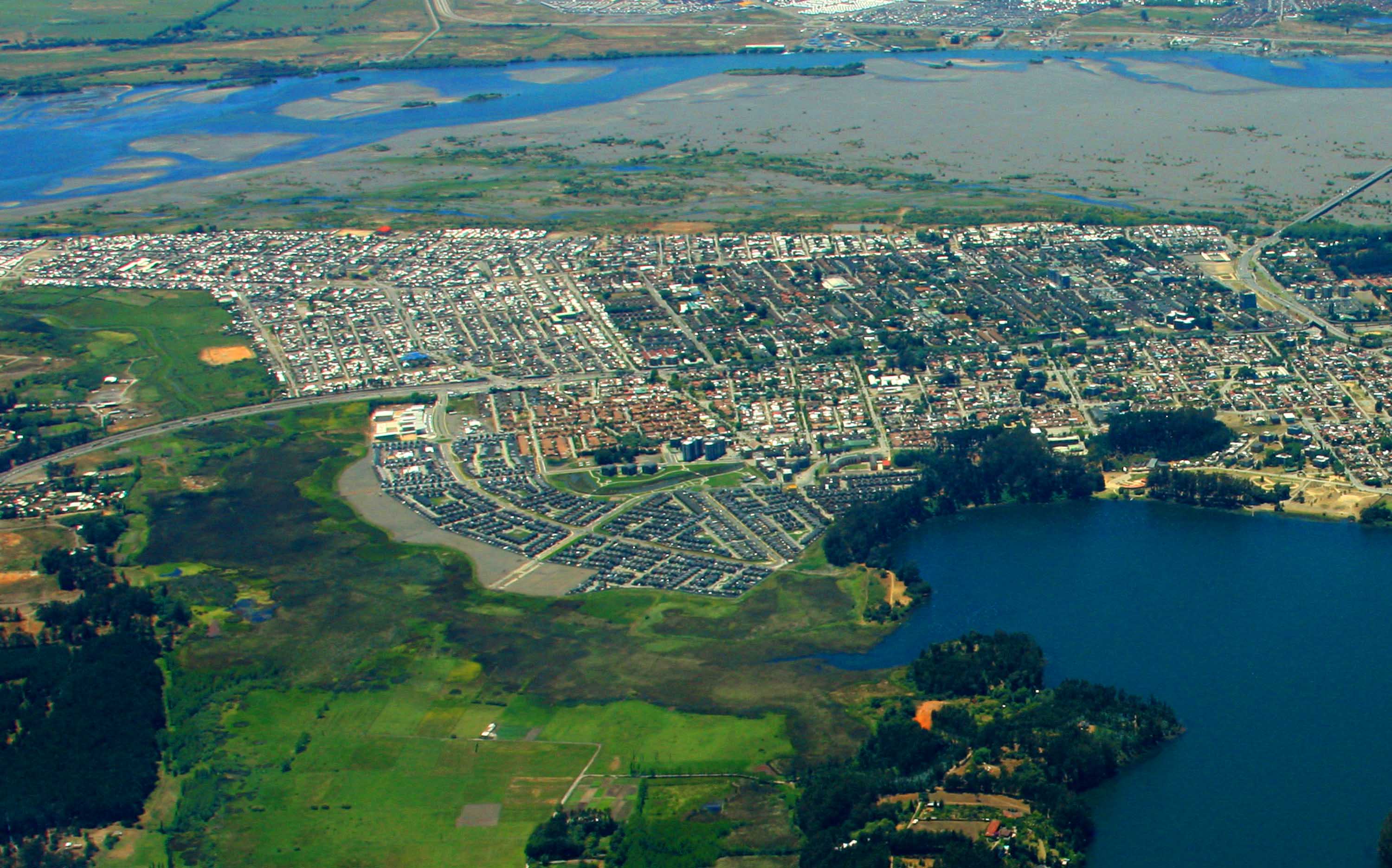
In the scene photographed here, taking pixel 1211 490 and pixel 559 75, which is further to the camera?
pixel 559 75

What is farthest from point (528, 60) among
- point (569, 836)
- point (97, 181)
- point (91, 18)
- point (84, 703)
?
point (569, 836)

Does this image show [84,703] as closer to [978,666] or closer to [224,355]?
[978,666]

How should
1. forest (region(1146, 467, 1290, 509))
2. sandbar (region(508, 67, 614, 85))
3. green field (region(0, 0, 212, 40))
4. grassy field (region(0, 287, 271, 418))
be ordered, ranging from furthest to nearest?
1. green field (region(0, 0, 212, 40))
2. sandbar (region(508, 67, 614, 85))
3. grassy field (region(0, 287, 271, 418))
4. forest (region(1146, 467, 1290, 509))

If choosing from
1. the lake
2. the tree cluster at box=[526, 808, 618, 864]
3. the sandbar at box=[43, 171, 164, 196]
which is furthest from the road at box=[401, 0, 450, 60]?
the tree cluster at box=[526, 808, 618, 864]

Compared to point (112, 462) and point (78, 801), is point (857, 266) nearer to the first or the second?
point (112, 462)

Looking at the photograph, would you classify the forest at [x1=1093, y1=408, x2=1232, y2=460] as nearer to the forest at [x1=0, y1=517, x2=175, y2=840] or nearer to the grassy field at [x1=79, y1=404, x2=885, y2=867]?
the grassy field at [x1=79, y1=404, x2=885, y2=867]

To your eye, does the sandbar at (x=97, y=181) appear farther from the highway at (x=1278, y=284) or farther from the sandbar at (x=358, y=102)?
the highway at (x=1278, y=284)

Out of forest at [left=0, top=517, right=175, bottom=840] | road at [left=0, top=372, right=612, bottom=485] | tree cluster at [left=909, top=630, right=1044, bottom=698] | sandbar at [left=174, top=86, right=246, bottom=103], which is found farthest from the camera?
sandbar at [left=174, top=86, right=246, bottom=103]
